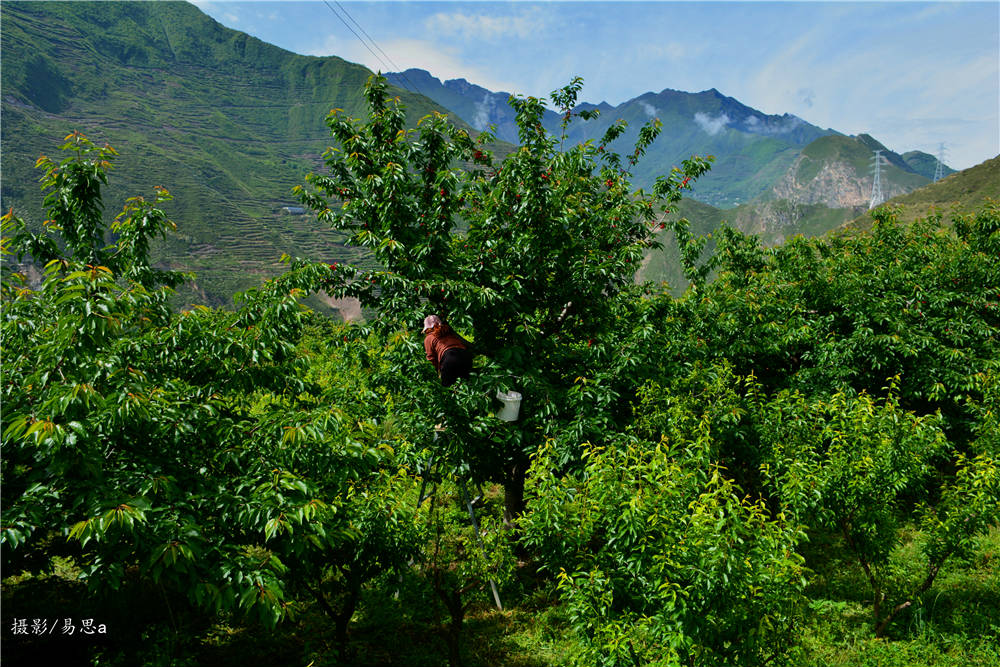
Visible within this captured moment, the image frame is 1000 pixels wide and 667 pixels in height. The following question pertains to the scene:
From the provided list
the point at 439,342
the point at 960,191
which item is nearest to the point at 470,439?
the point at 439,342

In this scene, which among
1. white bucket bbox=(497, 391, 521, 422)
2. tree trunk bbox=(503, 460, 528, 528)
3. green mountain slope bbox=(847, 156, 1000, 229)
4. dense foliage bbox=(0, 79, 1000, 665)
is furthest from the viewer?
green mountain slope bbox=(847, 156, 1000, 229)

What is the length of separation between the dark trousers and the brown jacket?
5 centimetres

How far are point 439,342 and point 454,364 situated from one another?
1.02 ft

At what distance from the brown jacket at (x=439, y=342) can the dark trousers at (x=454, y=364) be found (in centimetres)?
5

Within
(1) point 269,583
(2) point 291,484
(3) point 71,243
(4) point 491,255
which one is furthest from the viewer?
(4) point 491,255

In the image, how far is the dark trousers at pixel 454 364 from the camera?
221 inches

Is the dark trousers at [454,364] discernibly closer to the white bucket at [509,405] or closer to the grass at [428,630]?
the white bucket at [509,405]

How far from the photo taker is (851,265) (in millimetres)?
12859

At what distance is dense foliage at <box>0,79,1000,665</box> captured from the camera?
3.81m

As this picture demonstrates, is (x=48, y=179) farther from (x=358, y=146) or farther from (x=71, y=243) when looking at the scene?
(x=358, y=146)

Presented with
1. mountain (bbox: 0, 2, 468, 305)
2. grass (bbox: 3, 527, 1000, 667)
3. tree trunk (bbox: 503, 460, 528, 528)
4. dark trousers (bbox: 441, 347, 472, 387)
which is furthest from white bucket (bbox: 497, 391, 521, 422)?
mountain (bbox: 0, 2, 468, 305)

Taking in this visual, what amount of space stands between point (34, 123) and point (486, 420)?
187228 mm

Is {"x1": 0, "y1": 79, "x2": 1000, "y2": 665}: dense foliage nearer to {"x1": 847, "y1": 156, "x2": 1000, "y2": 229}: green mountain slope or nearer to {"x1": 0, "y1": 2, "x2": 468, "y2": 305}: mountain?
{"x1": 847, "y1": 156, "x2": 1000, "y2": 229}: green mountain slope

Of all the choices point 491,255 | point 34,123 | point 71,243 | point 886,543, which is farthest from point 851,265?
point 34,123
